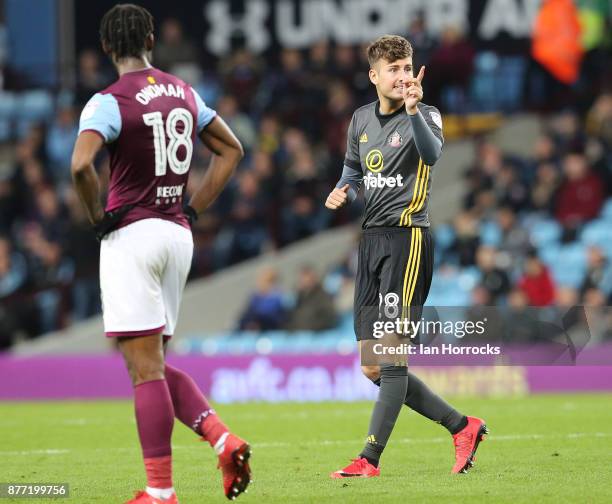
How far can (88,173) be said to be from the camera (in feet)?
20.3

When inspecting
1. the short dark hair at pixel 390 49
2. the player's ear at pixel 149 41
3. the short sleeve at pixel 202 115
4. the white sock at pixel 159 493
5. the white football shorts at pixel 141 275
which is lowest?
the white sock at pixel 159 493

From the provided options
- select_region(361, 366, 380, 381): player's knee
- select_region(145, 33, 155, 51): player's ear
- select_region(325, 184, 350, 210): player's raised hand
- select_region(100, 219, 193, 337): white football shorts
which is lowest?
select_region(361, 366, 380, 381): player's knee

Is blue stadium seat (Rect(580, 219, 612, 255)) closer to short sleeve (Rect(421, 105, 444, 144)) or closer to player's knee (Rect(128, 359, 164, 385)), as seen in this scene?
short sleeve (Rect(421, 105, 444, 144))

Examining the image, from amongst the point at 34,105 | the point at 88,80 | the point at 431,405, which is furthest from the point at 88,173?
the point at 34,105

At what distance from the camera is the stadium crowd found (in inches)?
712

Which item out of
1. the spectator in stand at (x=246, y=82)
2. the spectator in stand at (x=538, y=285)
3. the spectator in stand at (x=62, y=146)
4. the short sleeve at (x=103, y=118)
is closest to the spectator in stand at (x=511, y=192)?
the spectator in stand at (x=538, y=285)

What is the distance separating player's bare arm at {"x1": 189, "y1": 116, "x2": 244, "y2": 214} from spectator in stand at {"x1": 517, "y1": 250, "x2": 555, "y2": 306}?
402 inches

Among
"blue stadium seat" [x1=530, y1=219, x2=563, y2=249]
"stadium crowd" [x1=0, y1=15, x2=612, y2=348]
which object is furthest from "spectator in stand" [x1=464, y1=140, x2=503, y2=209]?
"blue stadium seat" [x1=530, y1=219, x2=563, y2=249]

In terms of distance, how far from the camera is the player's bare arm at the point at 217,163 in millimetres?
6773

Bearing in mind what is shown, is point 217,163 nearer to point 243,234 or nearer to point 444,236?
point 444,236

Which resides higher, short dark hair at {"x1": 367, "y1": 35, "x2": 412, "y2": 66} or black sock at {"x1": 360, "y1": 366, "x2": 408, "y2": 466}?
short dark hair at {"x1": 367, "y1": 35, "x2": 412, "y2": 66}

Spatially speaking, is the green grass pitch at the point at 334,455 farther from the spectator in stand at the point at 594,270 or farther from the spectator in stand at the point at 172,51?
the spectator in stand at the point at 172,51

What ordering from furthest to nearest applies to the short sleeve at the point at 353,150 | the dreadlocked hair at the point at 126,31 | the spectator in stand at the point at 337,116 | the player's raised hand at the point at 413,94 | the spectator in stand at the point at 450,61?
1. the spectator in stand at the point at 337,116
2. the spectator in stand at the point at 450,61
3. the short sleeve at the point at 353,150
4. the player's raised hand at the point at 413,94
5. the dreadlocked hair at the point at 126,31

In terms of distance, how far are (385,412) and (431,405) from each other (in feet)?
1.32
